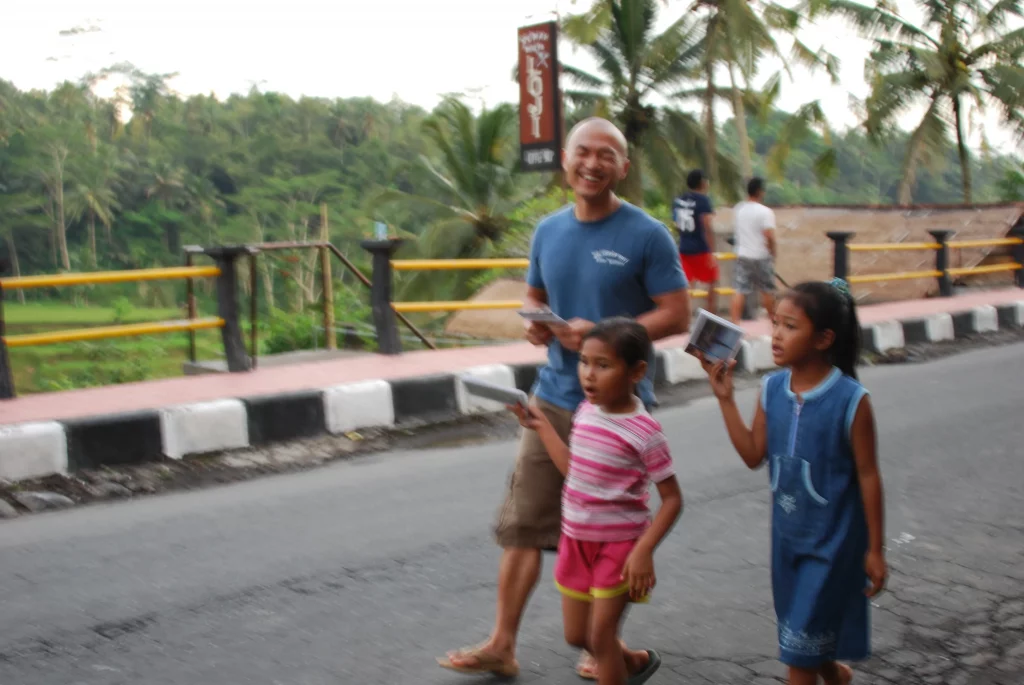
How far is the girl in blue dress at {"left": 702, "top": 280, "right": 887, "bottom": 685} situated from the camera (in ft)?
9.25

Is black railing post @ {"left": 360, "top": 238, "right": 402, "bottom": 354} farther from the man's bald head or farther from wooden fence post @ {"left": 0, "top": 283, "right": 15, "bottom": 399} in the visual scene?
the man's bald head

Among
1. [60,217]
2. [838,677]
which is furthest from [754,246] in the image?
[60,217]

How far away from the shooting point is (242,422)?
7.12 meters

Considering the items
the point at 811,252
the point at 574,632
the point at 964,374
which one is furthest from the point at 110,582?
the point at 811,252

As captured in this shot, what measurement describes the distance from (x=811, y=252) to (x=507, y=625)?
1903cm

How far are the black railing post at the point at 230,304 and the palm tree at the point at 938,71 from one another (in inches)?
859

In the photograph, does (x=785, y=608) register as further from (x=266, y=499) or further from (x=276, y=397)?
(x=276, y=397)

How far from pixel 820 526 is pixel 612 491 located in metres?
0.49

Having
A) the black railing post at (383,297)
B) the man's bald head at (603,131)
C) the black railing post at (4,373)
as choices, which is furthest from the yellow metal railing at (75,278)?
the man's bald head at (603,131)

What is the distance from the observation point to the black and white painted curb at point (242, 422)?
627 cm

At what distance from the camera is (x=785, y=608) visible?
2918mm

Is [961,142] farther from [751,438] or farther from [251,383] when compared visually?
[751,438]

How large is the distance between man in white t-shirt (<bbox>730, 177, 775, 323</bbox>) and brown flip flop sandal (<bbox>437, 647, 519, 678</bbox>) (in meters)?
8.61

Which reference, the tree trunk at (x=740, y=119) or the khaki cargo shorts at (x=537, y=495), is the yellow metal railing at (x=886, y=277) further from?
the tree trunk at (x=740, y=119)
